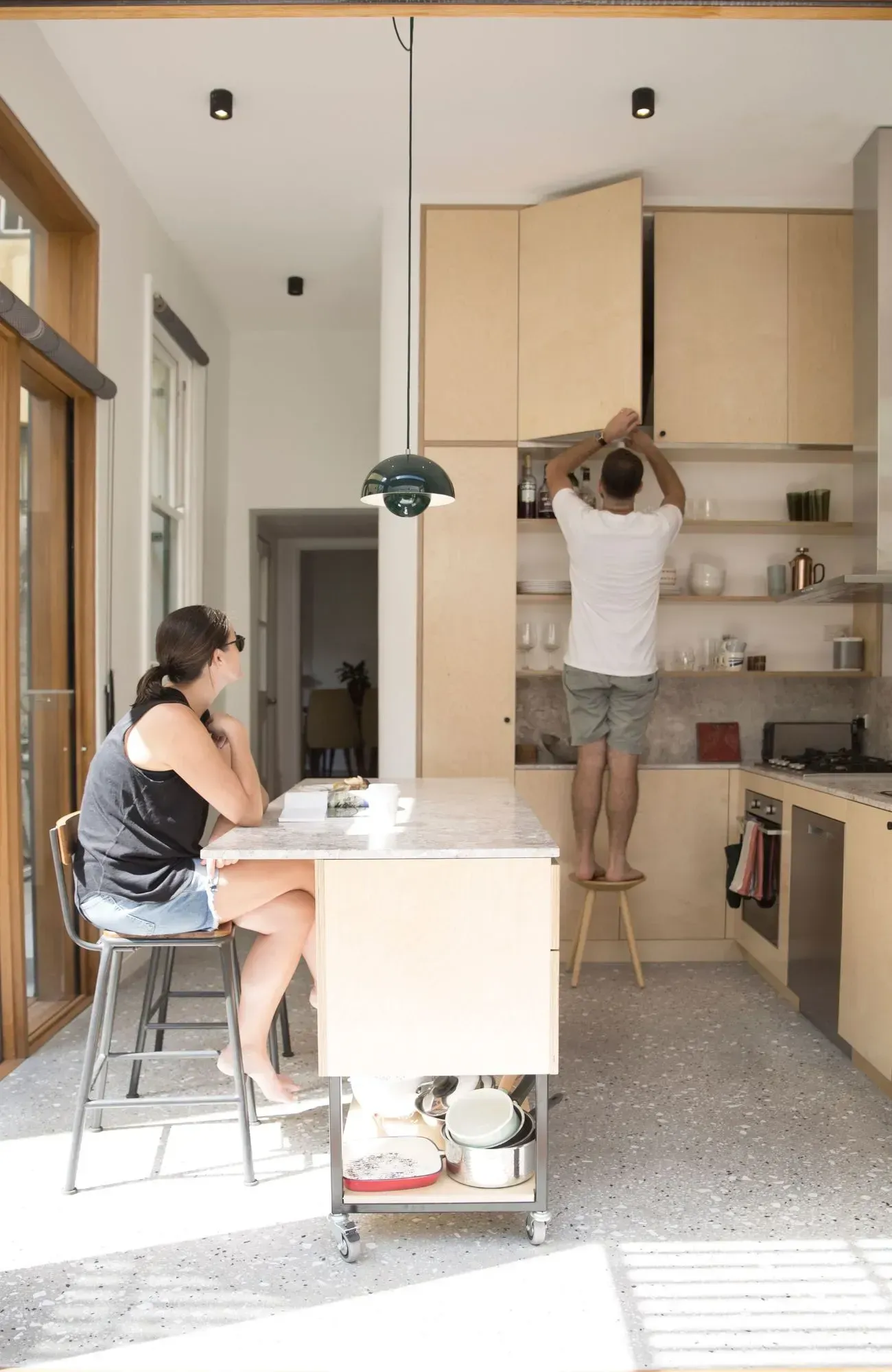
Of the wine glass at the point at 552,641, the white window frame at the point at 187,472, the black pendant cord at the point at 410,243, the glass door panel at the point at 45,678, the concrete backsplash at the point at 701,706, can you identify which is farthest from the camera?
the white window frame at the point at 187,472

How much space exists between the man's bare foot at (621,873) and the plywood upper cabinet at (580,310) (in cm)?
177

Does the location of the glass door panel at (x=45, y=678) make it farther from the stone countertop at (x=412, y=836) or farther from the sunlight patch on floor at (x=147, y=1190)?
the stone countertop at (x=412, y=836)

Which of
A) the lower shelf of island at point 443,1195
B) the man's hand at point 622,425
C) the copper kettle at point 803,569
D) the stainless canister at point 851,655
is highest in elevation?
the man's hand at point 622,425

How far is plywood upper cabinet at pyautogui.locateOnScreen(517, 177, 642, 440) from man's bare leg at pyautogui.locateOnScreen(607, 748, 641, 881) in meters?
1.38

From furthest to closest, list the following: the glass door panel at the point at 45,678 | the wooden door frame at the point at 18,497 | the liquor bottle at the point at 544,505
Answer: the liquor bottle at the point at 544,505 → the glass door panel at the point at 45,678 → the wooden door frame at the point at 18,497

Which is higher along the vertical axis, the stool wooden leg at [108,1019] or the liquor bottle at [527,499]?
the liquor bottle at [527,499]

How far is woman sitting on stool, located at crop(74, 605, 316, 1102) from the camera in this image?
107 inches

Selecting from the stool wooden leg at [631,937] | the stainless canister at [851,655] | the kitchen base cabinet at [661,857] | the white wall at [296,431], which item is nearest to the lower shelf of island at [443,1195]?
the stool wooden leg at [631,937]

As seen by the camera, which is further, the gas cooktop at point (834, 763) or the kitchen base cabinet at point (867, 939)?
the gas cooktop at point (834, 763)

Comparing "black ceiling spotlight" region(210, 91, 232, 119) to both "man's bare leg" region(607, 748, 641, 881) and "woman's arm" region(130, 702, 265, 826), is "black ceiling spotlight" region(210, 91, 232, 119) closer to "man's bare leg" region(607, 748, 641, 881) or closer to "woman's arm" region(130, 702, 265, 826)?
"woman's arm" region(130, 702, 265, 826)

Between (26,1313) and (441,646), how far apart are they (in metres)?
3.06

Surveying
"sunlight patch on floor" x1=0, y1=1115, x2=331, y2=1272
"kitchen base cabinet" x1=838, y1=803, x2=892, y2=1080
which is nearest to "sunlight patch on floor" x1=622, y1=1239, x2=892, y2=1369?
"sunlight patch on floor" x1=0, y1=1115, x2=331, y2=1272

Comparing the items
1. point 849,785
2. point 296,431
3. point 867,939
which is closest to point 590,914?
point 849,785

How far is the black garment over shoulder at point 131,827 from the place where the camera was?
2736mm
